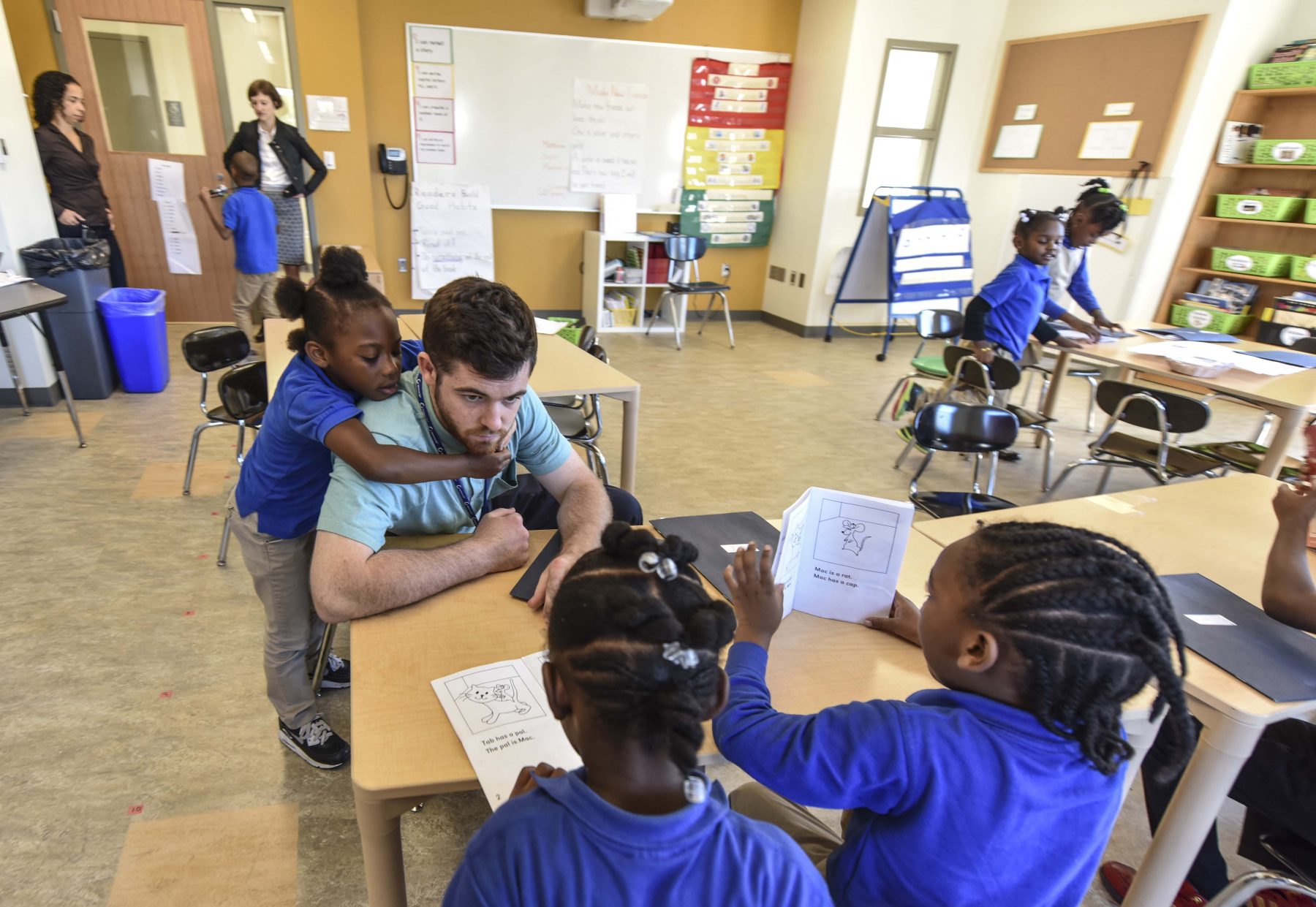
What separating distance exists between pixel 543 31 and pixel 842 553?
6120 millimetres

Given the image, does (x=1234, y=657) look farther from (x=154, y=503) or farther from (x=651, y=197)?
(x=651, y=197)

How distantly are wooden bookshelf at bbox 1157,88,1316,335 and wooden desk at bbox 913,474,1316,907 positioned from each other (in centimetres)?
461

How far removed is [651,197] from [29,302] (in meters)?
4.80

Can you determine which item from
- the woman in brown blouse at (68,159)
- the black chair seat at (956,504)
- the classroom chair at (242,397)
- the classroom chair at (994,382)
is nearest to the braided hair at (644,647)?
the black chair seat at (956,504)

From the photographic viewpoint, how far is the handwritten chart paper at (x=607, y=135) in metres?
6.27

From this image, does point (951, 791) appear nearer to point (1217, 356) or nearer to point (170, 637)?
point (170, 637)

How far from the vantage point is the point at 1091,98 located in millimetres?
5797

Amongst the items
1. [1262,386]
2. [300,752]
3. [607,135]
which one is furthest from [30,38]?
[1262,386]

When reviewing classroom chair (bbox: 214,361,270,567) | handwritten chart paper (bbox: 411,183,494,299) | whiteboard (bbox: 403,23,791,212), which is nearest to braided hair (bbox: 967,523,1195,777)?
classroom chair (bbox: 214,361,270,567)

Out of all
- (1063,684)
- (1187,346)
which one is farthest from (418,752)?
(1187,346)

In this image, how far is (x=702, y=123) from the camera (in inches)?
261

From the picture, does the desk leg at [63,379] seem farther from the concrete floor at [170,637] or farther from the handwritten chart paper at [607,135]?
the handwritten chart paper at [607,135]

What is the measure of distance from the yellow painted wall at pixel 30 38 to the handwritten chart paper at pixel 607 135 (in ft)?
12.1

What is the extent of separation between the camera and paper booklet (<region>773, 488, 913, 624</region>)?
46.6 inches
